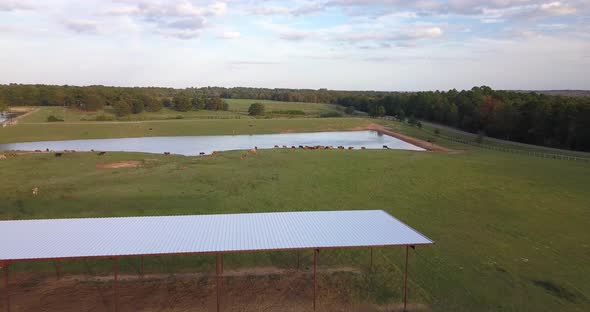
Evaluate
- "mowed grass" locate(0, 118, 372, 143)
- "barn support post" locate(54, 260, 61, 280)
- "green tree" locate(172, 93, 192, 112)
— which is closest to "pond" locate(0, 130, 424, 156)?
"mowed grass" locate(0, 118, 372, 143)

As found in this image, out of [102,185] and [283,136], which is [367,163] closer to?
[102,185]

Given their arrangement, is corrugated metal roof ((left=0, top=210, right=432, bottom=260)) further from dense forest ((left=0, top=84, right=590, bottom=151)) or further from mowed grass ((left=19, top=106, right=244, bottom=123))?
mowed grass ((left=19, top=106, right=244, bottom=123))

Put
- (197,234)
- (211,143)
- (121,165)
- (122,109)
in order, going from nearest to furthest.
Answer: (197,234) < (121,165) < (211,143) < (122,109)

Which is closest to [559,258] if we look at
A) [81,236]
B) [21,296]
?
[81,236]

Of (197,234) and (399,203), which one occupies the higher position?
(197,234)

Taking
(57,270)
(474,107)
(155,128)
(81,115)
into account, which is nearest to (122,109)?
(81,115)

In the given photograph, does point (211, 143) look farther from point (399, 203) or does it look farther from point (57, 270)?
point (57, 270)
